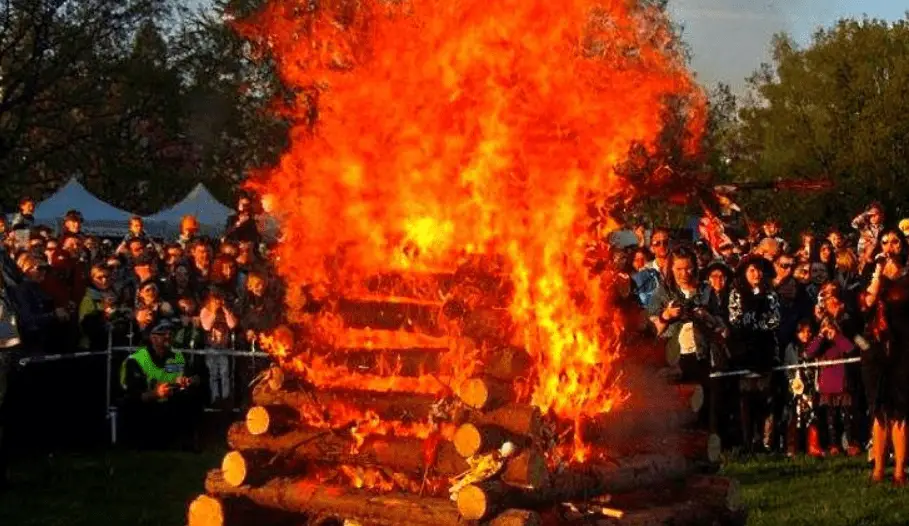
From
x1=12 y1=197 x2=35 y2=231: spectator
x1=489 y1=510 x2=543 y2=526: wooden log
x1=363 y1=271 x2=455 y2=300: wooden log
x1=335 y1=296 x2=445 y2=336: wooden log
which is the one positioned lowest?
x1=489 y1=510 x2=543 y2=526: wooden log

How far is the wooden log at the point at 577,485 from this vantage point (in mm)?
7195

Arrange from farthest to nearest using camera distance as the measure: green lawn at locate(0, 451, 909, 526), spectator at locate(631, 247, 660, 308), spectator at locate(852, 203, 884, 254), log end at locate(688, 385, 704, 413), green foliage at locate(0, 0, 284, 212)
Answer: green foliage at locate(0, 0, 284, 212) → spectator at locate(852, 203, 884, 254) → spectator at locate(631, 247, 660, 308) → green lawn at locate(0, 451, 909, 526) → log end at locate(688, 385, 704, 413)

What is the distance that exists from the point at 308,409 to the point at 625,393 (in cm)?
201

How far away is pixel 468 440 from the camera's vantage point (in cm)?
746

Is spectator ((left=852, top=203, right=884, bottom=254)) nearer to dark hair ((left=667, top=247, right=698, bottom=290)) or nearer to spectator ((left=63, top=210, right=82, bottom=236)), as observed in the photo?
dark hair ((left=667, top=247, right=698, bottom=290))

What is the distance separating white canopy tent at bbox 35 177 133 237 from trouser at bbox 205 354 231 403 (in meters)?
14.1

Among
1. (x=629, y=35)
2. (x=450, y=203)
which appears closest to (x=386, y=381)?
(x=450, y=203)

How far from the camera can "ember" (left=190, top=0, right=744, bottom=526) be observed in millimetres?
8023

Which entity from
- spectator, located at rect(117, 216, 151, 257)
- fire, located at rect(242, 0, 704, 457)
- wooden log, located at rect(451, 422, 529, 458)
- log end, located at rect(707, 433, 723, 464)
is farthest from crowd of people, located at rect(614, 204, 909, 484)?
spectator, located at rect(117, 216, 151, 257)

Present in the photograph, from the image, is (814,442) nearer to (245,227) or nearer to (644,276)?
(644,276)

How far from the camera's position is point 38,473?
1269 cm

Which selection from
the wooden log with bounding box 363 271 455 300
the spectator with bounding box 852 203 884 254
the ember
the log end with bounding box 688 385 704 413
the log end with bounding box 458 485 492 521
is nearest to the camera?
the log end with bounding box 458 485 492 521

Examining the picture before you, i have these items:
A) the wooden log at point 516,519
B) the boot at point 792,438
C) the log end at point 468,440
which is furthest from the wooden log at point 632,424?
the boot at point 792,438

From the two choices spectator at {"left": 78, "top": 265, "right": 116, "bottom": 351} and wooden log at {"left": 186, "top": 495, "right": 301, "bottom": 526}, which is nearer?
wooden log at {"left": 186, "top": 495, "right": 301, "bottom": 526}
